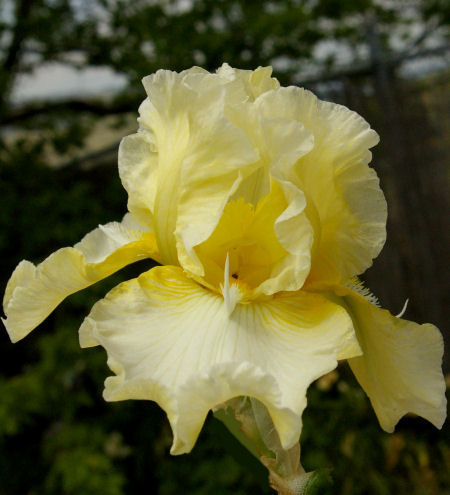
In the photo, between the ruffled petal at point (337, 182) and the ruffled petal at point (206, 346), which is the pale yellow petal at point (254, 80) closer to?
the ruffled petal at point (337, 182)

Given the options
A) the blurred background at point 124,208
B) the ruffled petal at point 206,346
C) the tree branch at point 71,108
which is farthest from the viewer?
the tree branch at point 71,108

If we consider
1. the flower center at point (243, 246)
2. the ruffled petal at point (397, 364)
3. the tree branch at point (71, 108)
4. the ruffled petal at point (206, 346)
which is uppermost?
the tree branch at point (71, 108)

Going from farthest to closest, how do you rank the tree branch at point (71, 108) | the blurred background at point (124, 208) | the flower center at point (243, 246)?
the tree branch at point (71, 108), the blurred background at point (124, 208), the flower center at point (243, 246)

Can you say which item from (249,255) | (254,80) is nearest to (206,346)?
(249,255)

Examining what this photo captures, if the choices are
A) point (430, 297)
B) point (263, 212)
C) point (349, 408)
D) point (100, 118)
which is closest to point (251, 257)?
point (263, 212)

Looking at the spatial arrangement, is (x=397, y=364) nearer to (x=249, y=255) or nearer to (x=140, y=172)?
(x=249, y=255)

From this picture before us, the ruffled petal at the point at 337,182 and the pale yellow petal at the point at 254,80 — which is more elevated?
the pale yellow petal at the point at 254,80

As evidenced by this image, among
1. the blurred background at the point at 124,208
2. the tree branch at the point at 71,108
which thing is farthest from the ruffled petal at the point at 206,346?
the tree branch at the point at 71,108
